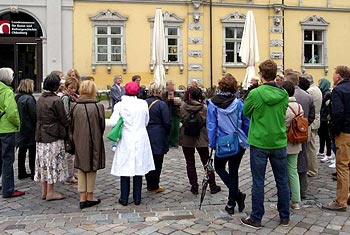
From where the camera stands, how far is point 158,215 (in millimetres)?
5637

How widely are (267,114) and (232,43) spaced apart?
62.4ft

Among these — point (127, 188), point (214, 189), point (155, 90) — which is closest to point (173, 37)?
point (155, 90)

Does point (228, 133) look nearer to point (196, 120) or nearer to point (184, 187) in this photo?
point (196, 120)

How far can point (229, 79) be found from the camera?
5.59m

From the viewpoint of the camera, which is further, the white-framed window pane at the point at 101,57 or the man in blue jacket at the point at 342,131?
the white-framed window pane at the point at 101,57

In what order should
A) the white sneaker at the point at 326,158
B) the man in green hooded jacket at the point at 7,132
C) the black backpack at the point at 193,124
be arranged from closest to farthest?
the man in green hooded jacket at the point at 7,132, the black backpack at the point at 193,124, the white sneaker at the point at 326,158

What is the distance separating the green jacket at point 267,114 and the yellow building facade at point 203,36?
664 inches

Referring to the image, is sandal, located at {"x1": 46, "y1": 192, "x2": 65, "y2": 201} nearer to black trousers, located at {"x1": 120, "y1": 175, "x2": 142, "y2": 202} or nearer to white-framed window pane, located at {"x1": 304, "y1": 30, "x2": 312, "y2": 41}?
black trousers, located at {"x1": 120, "y1": 175, "x2": 142, "y2": 202}

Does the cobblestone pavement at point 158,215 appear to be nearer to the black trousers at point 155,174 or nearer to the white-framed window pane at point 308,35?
the black trousers at point 155,174

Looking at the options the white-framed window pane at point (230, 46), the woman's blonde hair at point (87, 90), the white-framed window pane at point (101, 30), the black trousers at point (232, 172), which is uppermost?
the white-framed window pane at point (101, 30)

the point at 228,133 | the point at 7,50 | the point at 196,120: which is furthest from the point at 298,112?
the point at 7,50

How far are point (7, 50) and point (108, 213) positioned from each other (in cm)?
1791

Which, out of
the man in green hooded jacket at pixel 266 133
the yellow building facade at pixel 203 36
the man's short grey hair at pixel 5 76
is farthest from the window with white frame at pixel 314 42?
the man in green hooded jacket at pixel 266 133

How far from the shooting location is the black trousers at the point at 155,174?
668 centimetres
